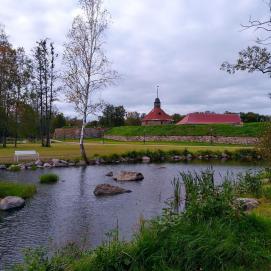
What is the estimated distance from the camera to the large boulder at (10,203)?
16359 millimetres

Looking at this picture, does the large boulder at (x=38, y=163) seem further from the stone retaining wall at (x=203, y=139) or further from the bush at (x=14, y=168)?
the stone retaining wall at (x=203, y=139)

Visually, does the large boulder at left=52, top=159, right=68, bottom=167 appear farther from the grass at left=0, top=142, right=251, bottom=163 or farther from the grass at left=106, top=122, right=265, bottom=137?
the grass at left=106, top=122, right=265, bottom=137

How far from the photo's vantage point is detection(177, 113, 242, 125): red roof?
297 feet

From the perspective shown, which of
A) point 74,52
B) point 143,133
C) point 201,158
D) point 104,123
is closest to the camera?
point 74,52

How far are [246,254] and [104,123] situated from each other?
99.8 meters

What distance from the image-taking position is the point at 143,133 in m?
Answer: 80.1

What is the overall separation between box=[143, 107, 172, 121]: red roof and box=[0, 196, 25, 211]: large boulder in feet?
279

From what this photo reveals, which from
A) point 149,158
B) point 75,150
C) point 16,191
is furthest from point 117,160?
point 16,191

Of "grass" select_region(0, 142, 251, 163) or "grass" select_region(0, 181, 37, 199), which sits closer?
"grass" select_region(0, 181, 37, 199)

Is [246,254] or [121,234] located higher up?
[246,254]

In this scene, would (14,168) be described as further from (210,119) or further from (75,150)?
(210,119)

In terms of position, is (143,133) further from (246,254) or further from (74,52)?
(246,254)

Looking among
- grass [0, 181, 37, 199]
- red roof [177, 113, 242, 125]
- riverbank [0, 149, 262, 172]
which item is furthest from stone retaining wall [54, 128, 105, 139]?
grass [0, 181, 37, 199]

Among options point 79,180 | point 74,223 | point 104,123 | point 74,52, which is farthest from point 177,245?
point 104,123
